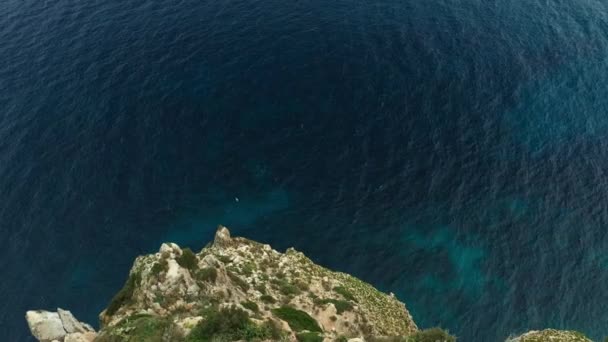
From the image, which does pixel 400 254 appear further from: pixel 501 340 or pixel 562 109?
pixel 562 109

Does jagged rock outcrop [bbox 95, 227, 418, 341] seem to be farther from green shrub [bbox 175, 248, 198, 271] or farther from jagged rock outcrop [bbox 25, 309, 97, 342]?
jagged rock outcrop [bbox 25, 309, 97, 342]

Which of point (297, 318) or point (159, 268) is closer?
point (159, 268)

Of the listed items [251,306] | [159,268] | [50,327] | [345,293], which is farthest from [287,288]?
[50,327]

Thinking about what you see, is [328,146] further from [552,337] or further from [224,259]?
[552,337]

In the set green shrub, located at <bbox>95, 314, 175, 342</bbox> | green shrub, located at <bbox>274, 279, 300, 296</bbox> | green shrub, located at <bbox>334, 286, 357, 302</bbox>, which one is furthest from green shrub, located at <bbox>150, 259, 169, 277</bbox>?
green shrub, located at <bbox>334, 286, 357, 302</bbox>

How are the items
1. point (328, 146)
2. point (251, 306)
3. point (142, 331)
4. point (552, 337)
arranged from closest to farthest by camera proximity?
1. point (142, 331)
2. point (251, 306)
3. point (552, 337)
4. point (328, 146)

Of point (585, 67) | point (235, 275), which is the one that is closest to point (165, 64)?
point (235, 275)
